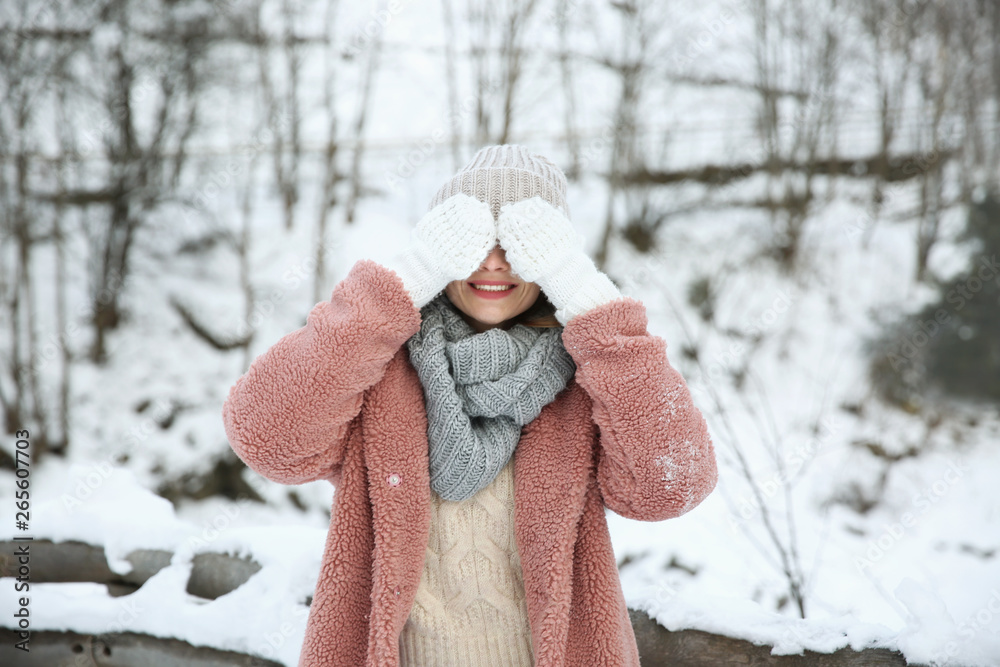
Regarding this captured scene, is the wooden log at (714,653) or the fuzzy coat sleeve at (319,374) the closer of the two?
the fuzzy coat sleeve at (319,374)

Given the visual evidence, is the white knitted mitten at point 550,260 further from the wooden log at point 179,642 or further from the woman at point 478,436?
the wooden log at point 179,642

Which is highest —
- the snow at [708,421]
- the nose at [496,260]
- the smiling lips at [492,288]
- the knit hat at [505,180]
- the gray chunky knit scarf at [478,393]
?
the knit hat at [505,180]

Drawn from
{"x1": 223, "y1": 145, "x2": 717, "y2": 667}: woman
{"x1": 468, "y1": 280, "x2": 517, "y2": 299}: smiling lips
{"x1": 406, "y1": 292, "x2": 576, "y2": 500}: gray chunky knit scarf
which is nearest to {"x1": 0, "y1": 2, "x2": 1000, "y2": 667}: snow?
{"x1": 223, "y1": 145, "x2": 717, "y2": 667}: woman

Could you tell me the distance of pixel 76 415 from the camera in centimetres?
745

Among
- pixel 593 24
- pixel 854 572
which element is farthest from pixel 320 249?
pixel 854 572

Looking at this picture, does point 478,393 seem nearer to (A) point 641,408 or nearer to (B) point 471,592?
(A) point 641,408

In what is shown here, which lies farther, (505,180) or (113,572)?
(113,572)

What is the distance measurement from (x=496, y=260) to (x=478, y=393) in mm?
279

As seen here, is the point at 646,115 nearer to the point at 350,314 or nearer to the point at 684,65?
the point at 684,65

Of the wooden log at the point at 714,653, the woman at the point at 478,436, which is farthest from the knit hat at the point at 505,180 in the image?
the wooden log at the point at 714,653

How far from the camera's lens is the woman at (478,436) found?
50.9 inches

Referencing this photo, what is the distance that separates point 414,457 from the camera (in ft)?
4.54

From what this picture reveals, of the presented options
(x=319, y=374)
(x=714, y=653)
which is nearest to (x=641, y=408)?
(x=319, y=374)

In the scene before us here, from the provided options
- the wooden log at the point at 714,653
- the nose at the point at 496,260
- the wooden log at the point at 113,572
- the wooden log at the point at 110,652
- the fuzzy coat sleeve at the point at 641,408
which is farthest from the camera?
the wooden log at the point at 113,572
